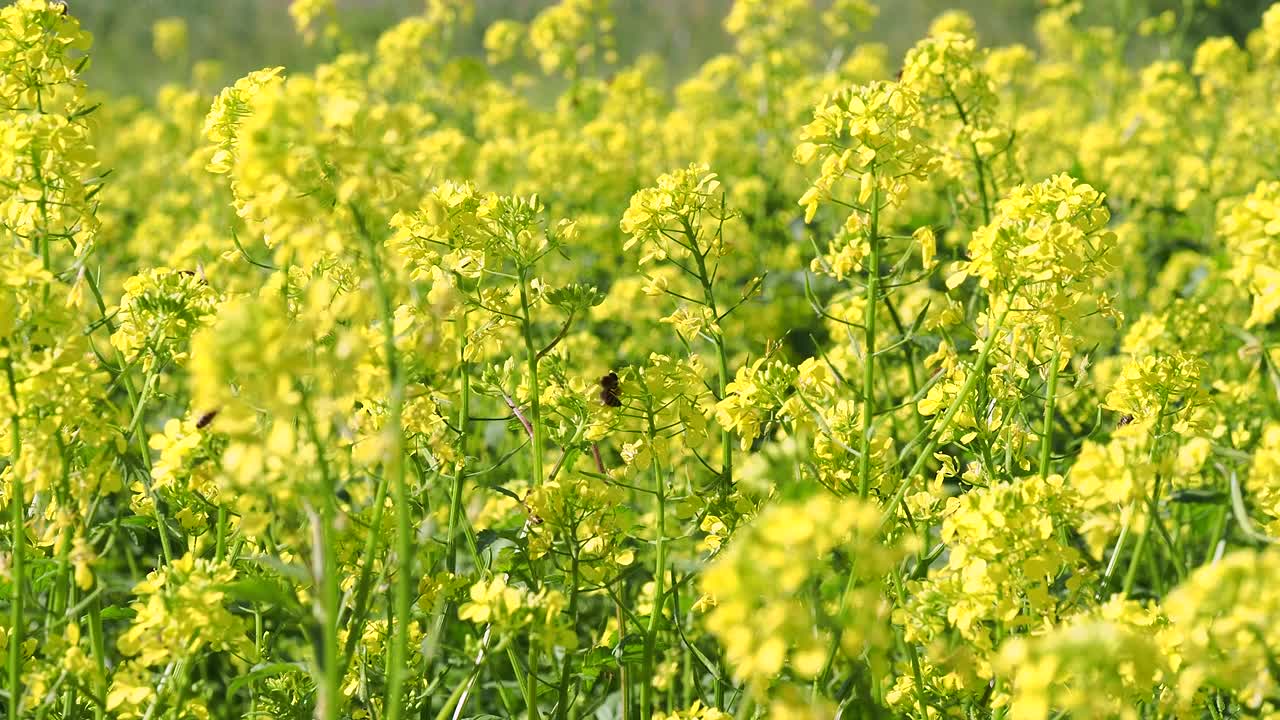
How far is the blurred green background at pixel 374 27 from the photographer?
2172cm

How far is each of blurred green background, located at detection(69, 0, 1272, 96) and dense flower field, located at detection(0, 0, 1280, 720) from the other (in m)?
15.3

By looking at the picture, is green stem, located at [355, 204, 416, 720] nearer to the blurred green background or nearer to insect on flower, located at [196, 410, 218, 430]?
insect on flower, located at [196, 410, 218, 430]

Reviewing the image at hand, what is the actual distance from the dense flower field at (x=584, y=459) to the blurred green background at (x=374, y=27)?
1527 centimetres

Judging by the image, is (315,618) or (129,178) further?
(129,178)

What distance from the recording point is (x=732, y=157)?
8617 millimetres

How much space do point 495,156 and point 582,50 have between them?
1.26 m

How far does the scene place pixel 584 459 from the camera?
4.11 m

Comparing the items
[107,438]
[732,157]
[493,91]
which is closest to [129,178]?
[493,91]

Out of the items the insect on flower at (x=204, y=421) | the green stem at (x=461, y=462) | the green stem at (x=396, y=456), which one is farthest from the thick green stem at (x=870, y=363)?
the insect on flower at (x=204, y=421)

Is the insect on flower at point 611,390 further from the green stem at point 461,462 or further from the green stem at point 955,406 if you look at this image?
the green stem at point 955,406

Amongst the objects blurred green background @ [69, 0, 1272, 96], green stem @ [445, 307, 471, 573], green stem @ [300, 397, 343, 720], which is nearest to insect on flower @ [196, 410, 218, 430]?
green stem @ [445, 307, 471, 573]

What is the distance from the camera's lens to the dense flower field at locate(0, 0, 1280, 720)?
1705mm

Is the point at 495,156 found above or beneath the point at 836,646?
above

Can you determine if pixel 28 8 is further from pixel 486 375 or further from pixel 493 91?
pixel 493 91
